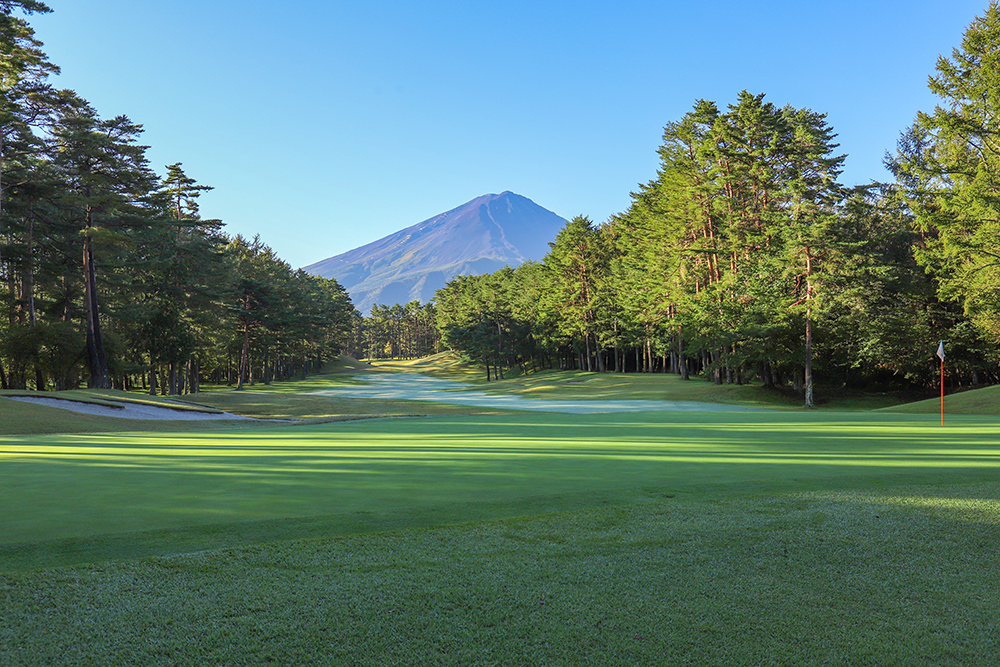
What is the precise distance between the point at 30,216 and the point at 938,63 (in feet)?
154

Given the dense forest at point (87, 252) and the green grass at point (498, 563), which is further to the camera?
the dense forest at point (87, 252)

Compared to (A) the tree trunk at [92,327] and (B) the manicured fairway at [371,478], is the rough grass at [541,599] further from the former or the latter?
(A) the tree trunk at [92,327]

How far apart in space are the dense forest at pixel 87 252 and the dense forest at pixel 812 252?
3523cm

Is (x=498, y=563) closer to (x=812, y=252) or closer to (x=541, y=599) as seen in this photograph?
(x=541, y=599)

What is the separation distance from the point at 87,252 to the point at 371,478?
33052 mm

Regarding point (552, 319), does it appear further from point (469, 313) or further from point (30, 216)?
point (30, 216)

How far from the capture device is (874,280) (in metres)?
37.0

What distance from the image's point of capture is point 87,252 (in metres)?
32.2

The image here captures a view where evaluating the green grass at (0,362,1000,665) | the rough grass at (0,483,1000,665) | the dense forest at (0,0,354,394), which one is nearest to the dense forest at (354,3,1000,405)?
the green grass at (0,362,1000,665)

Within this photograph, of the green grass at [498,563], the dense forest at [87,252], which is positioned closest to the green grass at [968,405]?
the green grass at [498,563]

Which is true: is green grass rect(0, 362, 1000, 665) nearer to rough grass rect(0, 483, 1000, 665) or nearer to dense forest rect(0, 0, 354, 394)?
rough grass rect(0, 483, 1000, 665)

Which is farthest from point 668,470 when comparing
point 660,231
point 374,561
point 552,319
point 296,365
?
point 296,365

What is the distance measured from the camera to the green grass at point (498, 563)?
3135 mm

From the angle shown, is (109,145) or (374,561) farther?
(109,145)
